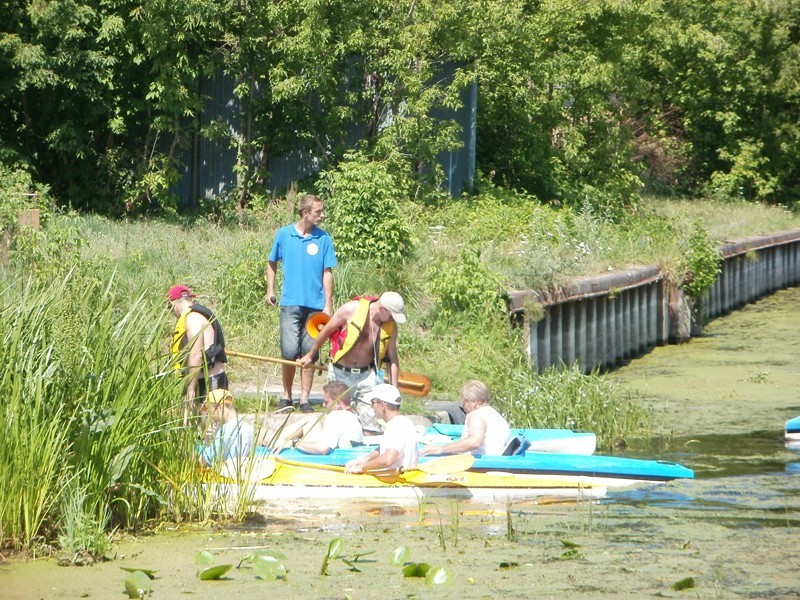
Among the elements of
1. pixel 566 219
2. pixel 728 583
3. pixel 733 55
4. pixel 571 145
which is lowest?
pixel 728 583

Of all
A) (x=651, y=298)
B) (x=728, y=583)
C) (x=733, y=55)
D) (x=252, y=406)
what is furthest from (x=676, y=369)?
(x=733, y=55)

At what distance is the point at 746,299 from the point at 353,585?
2125 centimetres

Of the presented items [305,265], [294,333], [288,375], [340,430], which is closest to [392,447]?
[340,430]

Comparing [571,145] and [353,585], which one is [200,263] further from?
[571,145]

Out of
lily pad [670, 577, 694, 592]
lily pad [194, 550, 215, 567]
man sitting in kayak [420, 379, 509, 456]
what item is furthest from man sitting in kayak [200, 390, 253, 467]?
lily pad [670, 577, 694, 592]

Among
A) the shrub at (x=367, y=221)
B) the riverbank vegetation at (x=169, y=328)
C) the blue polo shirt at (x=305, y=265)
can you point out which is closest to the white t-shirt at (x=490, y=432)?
the blue polo shirt at (x=305, y=265)

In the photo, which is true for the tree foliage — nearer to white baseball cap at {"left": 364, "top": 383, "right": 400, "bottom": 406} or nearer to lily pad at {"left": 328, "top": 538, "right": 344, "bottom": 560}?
white baseball cap at {"left": 364, "top": 383, "right": 400, "bottom": 406}

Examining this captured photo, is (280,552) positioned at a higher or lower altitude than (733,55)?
lower

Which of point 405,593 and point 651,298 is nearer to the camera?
point 405,593

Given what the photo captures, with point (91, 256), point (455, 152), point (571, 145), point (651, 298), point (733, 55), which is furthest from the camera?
point (733, 55)

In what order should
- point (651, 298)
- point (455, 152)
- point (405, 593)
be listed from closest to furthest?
point (405, 593) < point (651, 298) < point (455, 152)

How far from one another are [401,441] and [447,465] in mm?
444

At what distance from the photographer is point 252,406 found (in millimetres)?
12336

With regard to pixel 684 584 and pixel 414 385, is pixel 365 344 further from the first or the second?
pixel 684 584
